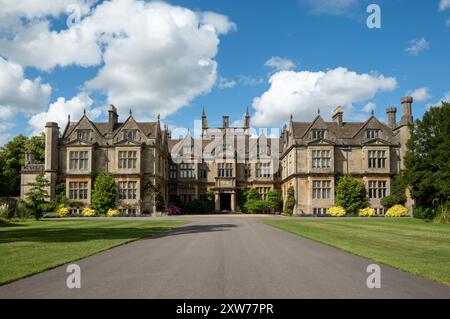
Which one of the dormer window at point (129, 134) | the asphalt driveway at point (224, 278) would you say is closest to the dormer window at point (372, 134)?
the dormer window at point (129, 134)

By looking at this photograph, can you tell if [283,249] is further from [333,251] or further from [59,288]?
[59,288]

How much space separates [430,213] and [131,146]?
Result: 30.6m

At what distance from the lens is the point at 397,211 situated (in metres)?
40.3

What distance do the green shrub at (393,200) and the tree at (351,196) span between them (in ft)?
6.66

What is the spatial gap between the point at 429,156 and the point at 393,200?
412 inches

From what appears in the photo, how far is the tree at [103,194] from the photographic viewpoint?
142 ft

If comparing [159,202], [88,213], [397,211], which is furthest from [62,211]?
[397,211]

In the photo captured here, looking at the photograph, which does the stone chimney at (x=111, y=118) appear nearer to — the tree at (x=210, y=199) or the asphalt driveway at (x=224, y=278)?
the tree at (x=210, y=199)

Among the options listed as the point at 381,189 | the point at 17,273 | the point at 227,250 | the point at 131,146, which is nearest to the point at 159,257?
the point at 227,250

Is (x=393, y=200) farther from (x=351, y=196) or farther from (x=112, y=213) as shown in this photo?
(x=112, y=213)
